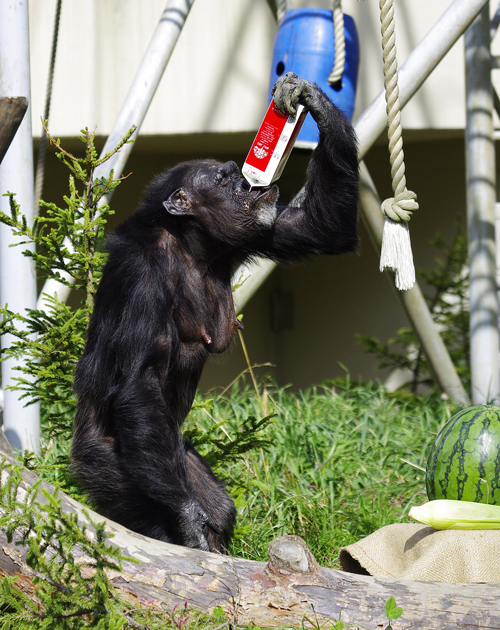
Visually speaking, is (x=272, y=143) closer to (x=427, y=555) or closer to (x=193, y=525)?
(x=193, y=525)

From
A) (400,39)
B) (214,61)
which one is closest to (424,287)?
(400,39)

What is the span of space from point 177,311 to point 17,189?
151 centimetres

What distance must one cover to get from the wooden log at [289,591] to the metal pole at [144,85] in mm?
2326

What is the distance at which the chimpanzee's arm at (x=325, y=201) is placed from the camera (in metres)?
3.61

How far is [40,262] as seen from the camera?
3795 mm

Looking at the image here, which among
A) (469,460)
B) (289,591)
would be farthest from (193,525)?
(469,460)

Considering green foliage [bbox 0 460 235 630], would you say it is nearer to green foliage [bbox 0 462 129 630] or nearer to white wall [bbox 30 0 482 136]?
green foliage [bbox 0 462 129 630]

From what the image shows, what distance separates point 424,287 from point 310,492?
13.6 feet

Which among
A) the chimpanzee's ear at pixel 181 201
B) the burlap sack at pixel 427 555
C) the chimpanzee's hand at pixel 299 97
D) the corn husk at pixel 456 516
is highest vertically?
the chimpanzee's hand at pixel 299 97

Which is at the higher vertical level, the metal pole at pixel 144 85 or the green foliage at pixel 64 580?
the metal pole at pixel 144 85

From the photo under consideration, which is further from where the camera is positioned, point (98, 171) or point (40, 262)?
point (98, 171)

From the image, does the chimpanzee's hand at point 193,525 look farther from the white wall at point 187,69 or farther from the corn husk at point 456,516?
the white wall at point 187,69

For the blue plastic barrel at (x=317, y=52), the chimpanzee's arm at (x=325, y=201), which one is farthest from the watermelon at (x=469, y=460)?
the blue plastic barrel at (x=317, y=52)

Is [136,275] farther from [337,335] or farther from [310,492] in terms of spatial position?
[337,335]
